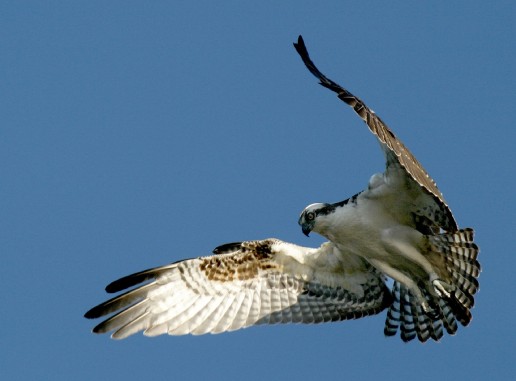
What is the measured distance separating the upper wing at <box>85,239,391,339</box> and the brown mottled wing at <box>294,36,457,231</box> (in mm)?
1620

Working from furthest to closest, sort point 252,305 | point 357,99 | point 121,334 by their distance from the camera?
point 252,305
point 121,334
point 357,99

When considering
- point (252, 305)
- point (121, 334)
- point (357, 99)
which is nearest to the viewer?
point (357, 99)

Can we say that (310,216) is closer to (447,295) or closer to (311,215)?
(311,215)

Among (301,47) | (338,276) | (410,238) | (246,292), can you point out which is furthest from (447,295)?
(301,47)

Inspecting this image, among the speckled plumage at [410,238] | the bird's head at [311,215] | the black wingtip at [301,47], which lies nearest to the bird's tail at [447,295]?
the speckled plumage at [410,238]

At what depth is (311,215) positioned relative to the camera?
1122 cm

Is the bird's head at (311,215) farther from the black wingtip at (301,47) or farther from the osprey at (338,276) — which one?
the black wingtip at (301,47)

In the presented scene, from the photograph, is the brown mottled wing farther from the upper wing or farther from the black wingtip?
the upper wing

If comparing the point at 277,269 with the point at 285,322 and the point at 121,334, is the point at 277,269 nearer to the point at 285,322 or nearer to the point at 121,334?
the point at 285,322

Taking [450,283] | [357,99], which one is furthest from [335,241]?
[357,99]

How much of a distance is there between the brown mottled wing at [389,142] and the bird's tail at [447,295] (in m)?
0.20

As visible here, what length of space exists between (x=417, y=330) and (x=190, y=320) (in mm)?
2521

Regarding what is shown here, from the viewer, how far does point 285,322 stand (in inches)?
463

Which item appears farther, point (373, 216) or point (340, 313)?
point (340, 313)
